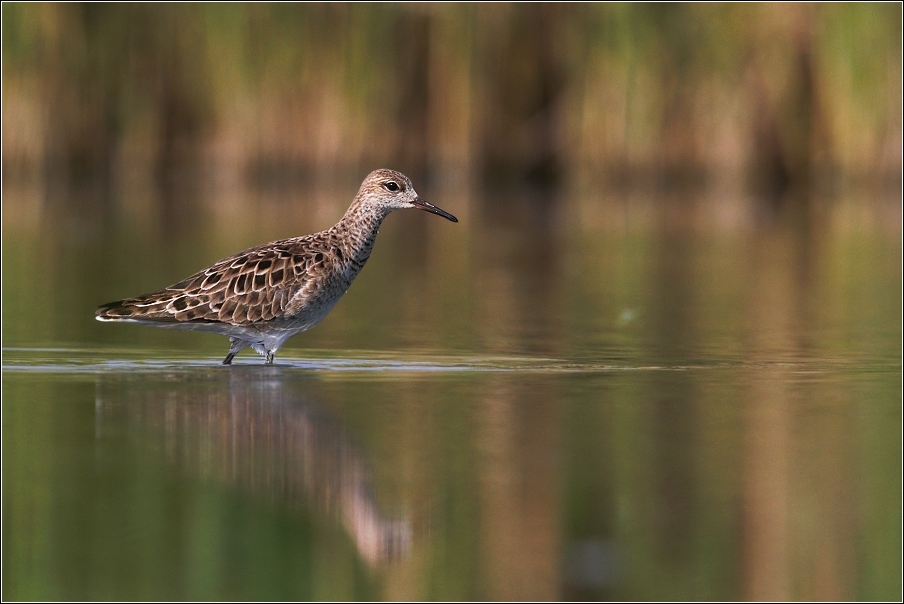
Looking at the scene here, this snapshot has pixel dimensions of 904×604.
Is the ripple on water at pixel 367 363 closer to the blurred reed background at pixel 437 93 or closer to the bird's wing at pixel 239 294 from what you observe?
the bird's wing at pixel 239 294

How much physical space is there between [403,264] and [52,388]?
26.4 feet

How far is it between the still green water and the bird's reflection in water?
18 millimetres

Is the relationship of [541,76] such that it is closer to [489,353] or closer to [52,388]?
[489,353]

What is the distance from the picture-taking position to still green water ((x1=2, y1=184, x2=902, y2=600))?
5.07 m

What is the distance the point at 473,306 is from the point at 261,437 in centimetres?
589

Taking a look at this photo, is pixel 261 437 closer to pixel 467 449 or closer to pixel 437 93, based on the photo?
pixel 467 449

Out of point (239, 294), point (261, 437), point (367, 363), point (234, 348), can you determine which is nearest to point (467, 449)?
point (261, 437)

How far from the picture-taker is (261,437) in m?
6.86

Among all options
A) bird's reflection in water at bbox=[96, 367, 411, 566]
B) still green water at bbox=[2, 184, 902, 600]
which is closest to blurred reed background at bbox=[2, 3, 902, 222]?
still green water at bbox=[2, 184, 902, 600]

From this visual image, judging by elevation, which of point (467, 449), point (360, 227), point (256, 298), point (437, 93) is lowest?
point (467, 449)

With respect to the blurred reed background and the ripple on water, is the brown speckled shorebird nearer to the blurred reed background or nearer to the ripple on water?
the ripple on water

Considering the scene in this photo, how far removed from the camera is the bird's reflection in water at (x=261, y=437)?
5.69m

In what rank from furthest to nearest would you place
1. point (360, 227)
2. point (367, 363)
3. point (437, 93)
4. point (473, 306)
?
1. point (437, 93)
2. point (473, 306)
3. point (360, 227)
4. point (367, 363)

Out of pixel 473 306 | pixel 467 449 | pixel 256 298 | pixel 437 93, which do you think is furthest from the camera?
pixel 437 93
